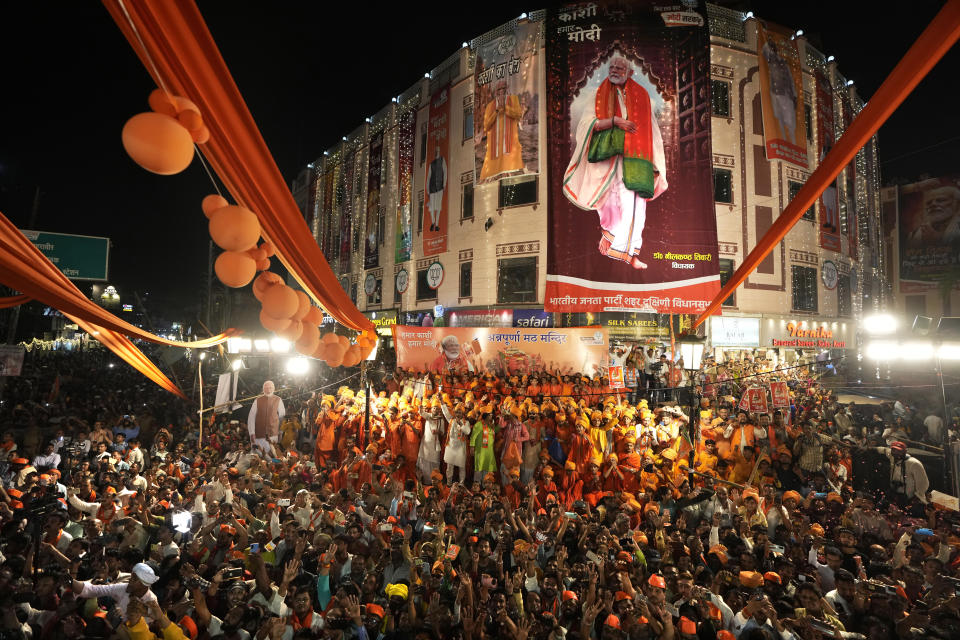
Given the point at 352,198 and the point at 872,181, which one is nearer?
the point at 872,181

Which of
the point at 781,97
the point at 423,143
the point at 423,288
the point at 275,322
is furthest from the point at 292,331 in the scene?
the point at 781,97

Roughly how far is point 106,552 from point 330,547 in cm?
273

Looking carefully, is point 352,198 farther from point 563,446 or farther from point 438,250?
point 563,446

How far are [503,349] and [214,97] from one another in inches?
466

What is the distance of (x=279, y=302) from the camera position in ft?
17.5

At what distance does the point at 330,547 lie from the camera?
18.4ft

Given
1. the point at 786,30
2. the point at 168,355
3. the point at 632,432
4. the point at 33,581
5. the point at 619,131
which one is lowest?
the point at 33,581

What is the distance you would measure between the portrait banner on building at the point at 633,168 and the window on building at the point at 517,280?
1007 mm

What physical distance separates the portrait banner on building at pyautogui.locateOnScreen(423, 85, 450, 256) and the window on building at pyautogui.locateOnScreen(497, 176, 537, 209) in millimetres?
3091

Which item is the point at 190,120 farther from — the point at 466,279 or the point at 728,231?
the point at 728,231

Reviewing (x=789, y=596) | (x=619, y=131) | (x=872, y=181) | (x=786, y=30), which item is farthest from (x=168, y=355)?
(x=872, y=181)

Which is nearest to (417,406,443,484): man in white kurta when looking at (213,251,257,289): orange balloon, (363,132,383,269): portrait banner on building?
(213,251,257,289): orange balloon

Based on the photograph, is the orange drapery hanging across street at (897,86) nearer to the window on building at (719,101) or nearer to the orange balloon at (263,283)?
the orange balloon at (263,283)

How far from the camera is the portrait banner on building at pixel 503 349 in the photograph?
13.6 metres
